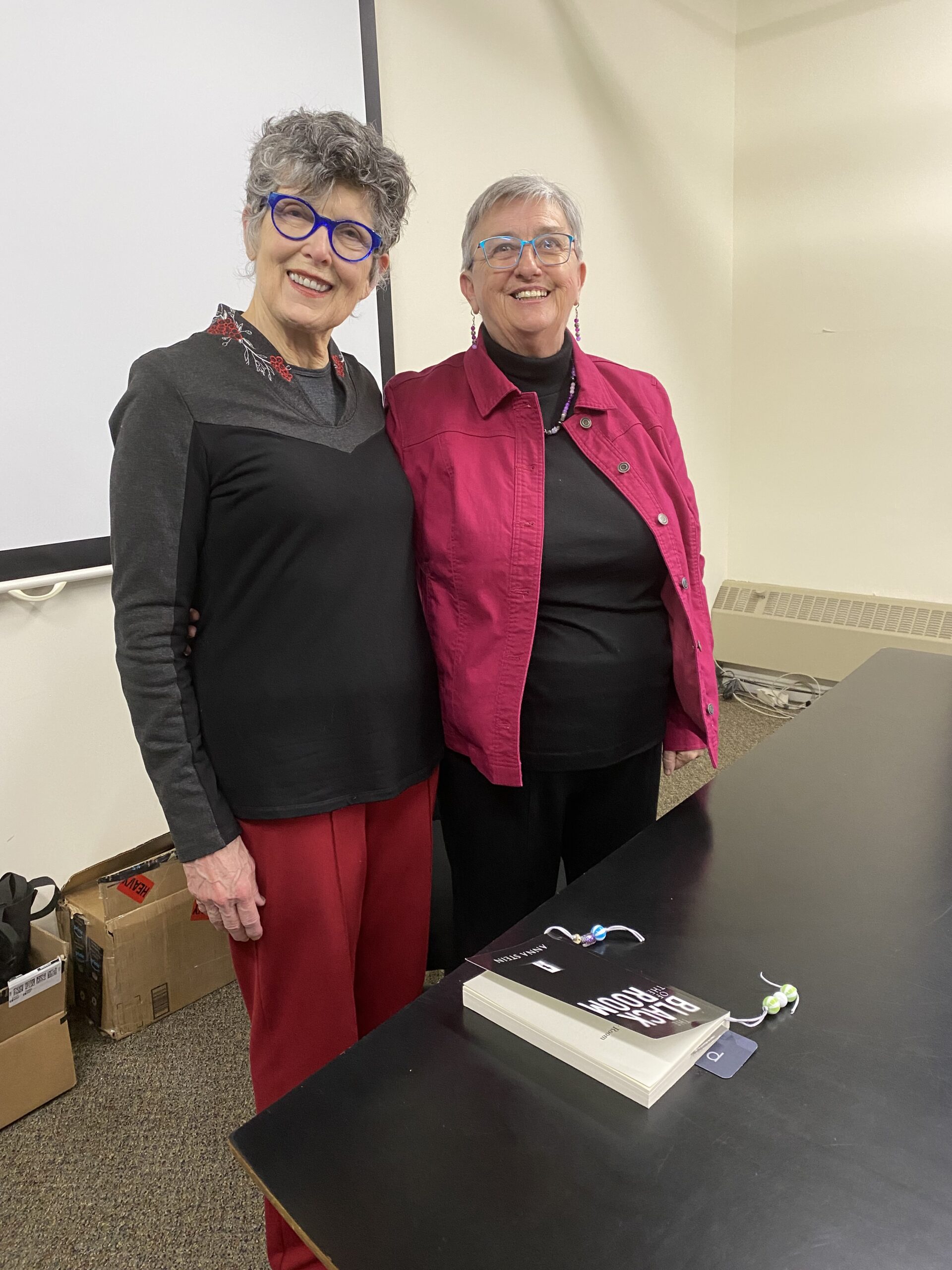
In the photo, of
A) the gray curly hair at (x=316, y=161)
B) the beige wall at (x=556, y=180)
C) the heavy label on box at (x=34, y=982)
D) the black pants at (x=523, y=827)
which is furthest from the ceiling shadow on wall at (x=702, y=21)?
the heavy label on box at (x=34, y=982)

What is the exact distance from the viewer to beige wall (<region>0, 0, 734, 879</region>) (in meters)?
1.95

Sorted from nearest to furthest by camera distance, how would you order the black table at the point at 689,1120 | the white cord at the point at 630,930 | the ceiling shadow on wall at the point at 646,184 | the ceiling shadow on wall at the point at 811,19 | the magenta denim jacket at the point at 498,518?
the black table at the point at 689,1120
the white cord at the point at 630,930
the magenta denim jacket at the point at 498,518
the ceiling shadow on wall at the point at 646,184
the ceiling shadow on wall at the point at 811,19

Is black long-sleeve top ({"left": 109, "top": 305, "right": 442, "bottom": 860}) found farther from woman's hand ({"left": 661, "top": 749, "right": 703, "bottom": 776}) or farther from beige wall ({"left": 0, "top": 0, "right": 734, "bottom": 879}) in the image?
beige wall ({"left": 0, "top": 0, "right": 734, "bottom": 879})

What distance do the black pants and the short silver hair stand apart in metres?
0.82

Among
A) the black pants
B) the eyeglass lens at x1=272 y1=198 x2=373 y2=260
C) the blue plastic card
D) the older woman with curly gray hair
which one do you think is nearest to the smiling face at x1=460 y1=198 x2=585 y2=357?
the older woman with curly gray hair

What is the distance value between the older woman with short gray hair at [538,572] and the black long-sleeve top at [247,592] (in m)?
0.14

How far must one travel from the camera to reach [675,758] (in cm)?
149

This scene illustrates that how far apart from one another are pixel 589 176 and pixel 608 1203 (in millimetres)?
3322

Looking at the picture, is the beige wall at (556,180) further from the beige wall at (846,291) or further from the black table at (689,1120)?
the black table at (689,1120)

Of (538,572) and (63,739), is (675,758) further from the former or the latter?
(63,739)

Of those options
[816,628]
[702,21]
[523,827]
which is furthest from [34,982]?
[702,21]

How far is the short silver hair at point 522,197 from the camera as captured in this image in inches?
51.9

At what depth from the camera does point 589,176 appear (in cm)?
318

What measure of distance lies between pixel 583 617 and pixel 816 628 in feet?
9.14
